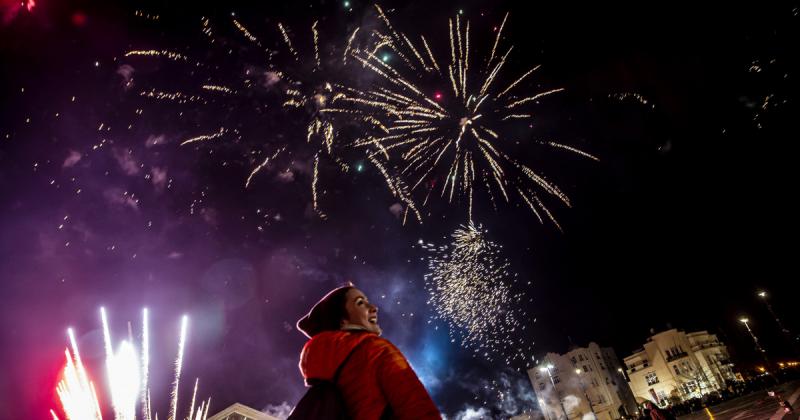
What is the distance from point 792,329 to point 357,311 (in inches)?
3327

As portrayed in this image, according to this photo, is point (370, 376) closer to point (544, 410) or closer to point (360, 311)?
point (360, 311)

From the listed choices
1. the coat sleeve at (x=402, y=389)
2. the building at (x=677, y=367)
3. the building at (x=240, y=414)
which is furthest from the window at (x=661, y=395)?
the coat sleeve at (x=402, y=389)

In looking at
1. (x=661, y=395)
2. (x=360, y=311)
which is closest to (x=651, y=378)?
(x=661, y=395)

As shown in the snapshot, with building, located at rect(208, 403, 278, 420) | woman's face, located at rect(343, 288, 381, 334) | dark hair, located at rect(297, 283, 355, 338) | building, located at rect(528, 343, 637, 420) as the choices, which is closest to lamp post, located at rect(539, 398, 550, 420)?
building, located at rect(528, 343, 637, 420)

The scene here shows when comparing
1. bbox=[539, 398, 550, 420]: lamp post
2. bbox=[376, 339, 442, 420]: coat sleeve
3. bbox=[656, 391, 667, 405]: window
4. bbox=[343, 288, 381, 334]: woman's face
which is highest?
bbox=[343, 288, 381, 334]: woman's face

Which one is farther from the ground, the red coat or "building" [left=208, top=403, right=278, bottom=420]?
"building" [left=208, top=403, right=278, bottom=420]

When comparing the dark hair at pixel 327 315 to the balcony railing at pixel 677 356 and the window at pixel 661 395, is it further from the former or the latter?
the balcony railing at pixel 677 356

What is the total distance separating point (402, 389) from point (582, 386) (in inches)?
2994

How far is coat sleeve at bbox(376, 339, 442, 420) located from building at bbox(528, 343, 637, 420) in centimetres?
6876

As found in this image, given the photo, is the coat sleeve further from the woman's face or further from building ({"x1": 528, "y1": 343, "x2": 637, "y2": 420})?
building ({"x1": 528, "y1": 343, "x2": 637, "y2": 420})

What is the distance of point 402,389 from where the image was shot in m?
2.19

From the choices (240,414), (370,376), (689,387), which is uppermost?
(240,414)

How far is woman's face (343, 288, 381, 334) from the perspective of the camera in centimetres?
285

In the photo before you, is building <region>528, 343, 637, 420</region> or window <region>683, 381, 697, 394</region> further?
building <region>528, 343, 637, 420</region>
